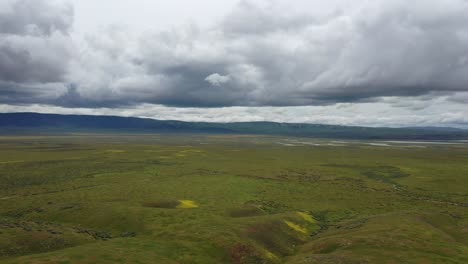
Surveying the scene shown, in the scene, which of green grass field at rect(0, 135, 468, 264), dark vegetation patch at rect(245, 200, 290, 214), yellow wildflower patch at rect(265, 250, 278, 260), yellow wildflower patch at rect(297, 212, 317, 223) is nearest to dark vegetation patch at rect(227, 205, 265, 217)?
green grass field at rect(0, 135, 468, 264)

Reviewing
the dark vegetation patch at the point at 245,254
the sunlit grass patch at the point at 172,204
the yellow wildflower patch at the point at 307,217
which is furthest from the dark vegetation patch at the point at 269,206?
the dark vegetation patch at the point at 245,254

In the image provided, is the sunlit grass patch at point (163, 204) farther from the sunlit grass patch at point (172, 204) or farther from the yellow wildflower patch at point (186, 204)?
the yellow wildflower patch at point (186, 204)

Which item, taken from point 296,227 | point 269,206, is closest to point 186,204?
point 269,206

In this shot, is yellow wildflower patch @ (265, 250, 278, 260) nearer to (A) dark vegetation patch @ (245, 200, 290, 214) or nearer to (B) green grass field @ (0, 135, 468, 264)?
(B) green grass field @ (0, 135, 468, 264)

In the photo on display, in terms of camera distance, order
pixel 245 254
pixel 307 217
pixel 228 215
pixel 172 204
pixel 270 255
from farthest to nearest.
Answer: pixel 172 204 < pixel 307 217 < pixel 228 215 < pixel 270 255 < pixel 245 254

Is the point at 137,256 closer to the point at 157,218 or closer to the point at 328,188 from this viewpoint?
the point at 157,218

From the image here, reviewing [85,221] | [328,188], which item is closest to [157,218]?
[85,221]

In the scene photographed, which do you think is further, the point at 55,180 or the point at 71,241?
the point at 55,180

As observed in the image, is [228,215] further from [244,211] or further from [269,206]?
[269,206]

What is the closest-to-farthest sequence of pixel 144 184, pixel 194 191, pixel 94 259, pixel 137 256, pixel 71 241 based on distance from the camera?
pixel 94 259 → pixel 137 256 → pixel 71 241 → pixel 194 191 → pixel 144 184
